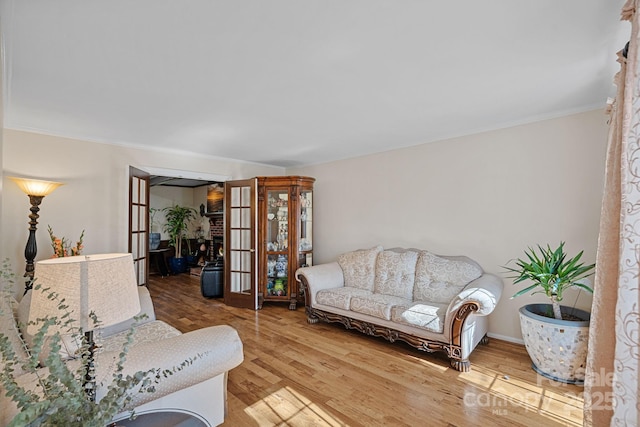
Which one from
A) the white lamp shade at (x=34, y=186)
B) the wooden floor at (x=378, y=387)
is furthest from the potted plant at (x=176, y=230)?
the wooden floor at (x=378, y=387)

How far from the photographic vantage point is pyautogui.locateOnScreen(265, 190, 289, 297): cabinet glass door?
4473mm

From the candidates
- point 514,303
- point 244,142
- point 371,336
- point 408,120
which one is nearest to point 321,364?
point 371,336

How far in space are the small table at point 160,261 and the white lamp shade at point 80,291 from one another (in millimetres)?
6496

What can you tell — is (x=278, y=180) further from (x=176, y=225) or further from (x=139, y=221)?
(x=176, y=225)

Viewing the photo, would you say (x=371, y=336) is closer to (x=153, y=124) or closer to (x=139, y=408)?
(x=139, y=408)

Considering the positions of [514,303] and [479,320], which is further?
[514,303]

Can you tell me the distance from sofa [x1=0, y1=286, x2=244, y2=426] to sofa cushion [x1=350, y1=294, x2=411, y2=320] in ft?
5.69

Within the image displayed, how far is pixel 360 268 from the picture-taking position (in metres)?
3.88

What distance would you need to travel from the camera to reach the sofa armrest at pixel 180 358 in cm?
132

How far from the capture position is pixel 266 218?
4.50 meters

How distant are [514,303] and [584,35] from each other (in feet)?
8.29

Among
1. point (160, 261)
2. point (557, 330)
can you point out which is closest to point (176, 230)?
point (160, 261)

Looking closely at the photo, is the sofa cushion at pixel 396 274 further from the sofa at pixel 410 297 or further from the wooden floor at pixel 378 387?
the wooden floor at pixel 378 387

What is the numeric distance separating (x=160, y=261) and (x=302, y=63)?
654 cm
